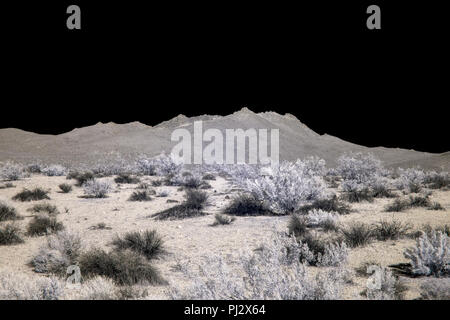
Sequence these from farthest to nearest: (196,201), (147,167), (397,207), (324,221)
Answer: (147,167) → (196,201) → (397,207) → (324,221)

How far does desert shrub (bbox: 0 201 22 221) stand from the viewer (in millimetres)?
11428

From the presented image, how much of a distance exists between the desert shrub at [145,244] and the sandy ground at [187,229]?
0.27 metres

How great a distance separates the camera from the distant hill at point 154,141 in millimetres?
72250

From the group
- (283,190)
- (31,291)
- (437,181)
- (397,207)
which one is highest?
(283,190)

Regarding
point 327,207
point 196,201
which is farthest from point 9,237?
point 327,207

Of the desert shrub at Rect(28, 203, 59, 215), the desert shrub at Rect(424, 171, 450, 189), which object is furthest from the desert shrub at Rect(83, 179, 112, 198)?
the desert shrub at Rect(424, 171, 450, 189)

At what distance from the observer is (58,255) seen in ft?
22.3

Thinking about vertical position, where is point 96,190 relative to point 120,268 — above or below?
below

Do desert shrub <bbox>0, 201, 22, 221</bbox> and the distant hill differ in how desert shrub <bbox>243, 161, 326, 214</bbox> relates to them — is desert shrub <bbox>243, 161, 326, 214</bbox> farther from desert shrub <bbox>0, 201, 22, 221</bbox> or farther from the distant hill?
the distant hill

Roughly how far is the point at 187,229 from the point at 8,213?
5888 mm

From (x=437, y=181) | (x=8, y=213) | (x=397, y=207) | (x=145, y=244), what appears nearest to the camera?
(x=145, y=244)

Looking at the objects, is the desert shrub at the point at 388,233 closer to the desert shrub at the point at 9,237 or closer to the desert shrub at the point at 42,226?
the desert shrub at the point at 42,226

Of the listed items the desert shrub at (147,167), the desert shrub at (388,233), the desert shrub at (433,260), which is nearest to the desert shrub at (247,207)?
the desert shrub at (388,233)

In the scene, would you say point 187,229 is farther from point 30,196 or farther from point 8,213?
point 30,196
